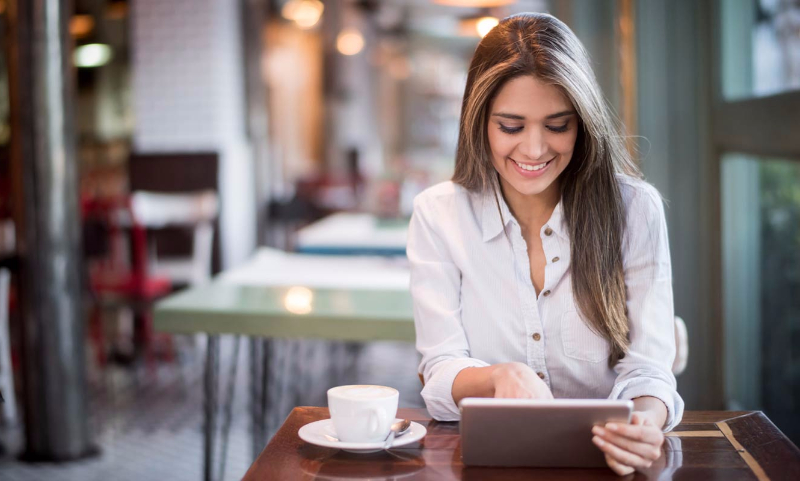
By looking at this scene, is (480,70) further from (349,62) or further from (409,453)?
(349,62)

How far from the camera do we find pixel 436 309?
158cm

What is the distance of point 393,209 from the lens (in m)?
4.55

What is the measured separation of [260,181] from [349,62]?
234 inches

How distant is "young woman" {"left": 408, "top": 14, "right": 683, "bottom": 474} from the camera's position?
1.47m

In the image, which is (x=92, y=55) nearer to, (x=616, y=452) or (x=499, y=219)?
(x=499, y=219)

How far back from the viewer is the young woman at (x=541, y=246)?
1.47 meters

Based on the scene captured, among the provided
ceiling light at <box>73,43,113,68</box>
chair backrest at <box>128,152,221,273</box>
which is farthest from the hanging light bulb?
ceiling light at <box>73,43,113,68</box>

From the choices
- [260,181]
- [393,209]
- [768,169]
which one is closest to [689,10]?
[768,169]

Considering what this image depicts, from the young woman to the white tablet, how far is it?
10.6 inches

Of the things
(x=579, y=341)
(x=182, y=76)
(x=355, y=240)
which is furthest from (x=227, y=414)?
(x=182, y=76)

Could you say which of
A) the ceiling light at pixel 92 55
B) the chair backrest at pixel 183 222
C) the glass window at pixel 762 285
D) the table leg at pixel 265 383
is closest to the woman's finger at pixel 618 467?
the glass window at pixel 762 285

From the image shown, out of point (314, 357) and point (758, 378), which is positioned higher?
point (758, 378)

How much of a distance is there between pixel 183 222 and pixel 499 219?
4278 mm

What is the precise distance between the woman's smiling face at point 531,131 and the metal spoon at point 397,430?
49 cm
